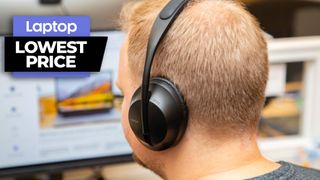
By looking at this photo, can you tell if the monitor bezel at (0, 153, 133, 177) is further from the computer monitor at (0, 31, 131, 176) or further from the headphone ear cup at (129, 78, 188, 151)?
the headphone ear cup at (129, 78, 188, 151)

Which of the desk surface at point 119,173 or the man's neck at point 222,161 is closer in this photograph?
the man's neck at point 222,161

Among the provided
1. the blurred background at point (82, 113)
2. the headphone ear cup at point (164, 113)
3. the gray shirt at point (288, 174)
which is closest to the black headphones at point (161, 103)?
the headphone ear cup at point (164, 113)

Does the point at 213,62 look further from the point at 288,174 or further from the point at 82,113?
the point at 82,113

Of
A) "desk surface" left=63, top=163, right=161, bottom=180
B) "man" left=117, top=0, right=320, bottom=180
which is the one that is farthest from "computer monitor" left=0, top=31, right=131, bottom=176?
"man" left=117, top=0, right=320, bottom=180

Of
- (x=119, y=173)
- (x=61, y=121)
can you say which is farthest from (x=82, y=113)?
(x=119, y=173)

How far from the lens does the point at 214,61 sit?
67 centimetres

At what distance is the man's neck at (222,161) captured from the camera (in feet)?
2.31

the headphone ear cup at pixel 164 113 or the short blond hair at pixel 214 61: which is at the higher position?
the short blond hair at pixel 214 61

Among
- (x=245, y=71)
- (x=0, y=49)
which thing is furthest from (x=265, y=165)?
(x=0, y=49)

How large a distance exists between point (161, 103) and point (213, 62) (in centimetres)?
9

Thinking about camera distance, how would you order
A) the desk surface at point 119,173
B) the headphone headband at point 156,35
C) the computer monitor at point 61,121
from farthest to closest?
1. the desk surface at point 119,173
2. the computer monitor at point 61,121
3. the headphone headband at point 156,35

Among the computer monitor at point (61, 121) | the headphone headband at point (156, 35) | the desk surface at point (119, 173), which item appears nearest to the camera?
the headphone headband at point (156, 35)

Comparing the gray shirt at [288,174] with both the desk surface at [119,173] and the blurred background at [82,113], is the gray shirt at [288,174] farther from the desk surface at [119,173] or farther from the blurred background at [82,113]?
the desk surface at [119,173]

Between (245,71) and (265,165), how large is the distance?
144mm
